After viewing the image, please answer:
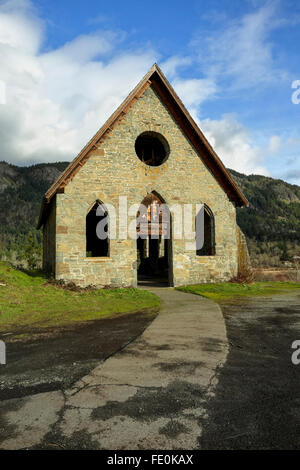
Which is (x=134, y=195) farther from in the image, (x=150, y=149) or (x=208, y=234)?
(x=150, y=149)

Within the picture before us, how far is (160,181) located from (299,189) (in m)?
102

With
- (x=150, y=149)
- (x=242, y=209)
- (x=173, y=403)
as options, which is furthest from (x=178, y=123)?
(x=242, y=209)

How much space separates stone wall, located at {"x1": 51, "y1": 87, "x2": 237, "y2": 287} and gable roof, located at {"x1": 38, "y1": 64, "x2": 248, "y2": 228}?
0.79 ft

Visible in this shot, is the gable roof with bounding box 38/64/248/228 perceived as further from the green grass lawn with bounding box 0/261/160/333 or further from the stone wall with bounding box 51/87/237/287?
the green grass lawn with bounding box 0/261/160/333

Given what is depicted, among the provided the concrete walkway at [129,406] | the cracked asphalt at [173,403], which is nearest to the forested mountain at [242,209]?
the cracked asphalt at [173,403]

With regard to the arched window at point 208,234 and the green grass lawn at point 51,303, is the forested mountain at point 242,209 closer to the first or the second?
the arched window at point 208,234

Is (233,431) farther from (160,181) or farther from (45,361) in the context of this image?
(160,181)

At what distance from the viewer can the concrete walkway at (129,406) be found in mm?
2379

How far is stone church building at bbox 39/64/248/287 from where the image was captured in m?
12.2

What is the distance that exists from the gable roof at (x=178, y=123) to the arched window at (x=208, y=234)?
1.39 m

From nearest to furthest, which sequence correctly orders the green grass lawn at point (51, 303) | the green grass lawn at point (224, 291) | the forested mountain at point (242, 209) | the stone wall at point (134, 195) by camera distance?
the green grass lawn at point (51, 303)
the green grass lawn at point (224, 291)
the stone wall at point (134, 195)
the forested mountain at point (242, 209)

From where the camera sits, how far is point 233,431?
247cm

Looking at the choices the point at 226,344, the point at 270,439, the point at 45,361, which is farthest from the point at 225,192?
the point at 270,439

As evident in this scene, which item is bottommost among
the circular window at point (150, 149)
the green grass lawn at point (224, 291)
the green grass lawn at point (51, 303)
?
the green grass lawn at point (224, 291)
